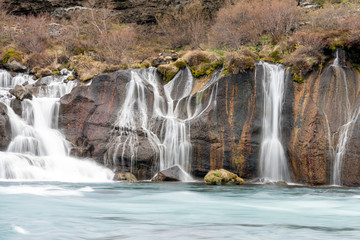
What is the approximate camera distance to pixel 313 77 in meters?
17.4

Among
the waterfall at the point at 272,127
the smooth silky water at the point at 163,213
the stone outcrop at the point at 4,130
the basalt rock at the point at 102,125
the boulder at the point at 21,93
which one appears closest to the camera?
the smooth silky water at the point at 163,213

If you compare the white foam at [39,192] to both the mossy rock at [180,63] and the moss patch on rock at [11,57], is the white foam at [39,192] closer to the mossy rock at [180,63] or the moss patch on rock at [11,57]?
the mossy rock at [180,63]

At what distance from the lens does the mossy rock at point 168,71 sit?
21.1 m

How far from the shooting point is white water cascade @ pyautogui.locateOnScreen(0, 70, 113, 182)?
15805 millimetres

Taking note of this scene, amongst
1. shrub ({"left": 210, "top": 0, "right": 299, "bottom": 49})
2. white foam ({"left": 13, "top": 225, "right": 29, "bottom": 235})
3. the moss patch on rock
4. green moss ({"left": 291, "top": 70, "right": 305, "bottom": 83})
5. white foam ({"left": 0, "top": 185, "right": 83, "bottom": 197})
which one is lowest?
white foam ({"left": 0, "top": 185, "right": 83, "bottom": 197})

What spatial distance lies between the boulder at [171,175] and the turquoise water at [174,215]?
4612mm

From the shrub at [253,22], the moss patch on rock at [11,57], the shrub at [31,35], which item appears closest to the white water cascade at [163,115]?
the shrub at [253,22]

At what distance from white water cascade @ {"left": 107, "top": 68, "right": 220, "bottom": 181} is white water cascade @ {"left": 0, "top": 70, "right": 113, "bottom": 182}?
188 centimetres

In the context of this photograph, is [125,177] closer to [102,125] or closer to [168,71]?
[102,125]

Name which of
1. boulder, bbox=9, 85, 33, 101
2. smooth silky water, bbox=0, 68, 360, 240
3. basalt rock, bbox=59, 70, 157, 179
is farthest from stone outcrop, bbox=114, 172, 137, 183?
boulder, bbox=9, 85, 33, 101

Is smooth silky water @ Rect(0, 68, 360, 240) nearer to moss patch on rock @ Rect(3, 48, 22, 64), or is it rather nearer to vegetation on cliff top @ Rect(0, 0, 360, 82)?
vegetation on cliff top @ Rect(0, 0, 360, 82)

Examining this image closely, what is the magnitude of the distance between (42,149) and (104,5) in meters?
25.6

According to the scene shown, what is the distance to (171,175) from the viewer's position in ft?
55.2

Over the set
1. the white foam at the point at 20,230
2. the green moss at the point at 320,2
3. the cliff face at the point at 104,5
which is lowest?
the white foam at the point at 20,230
